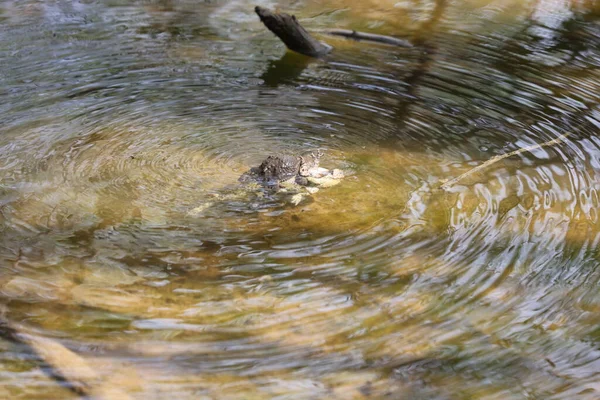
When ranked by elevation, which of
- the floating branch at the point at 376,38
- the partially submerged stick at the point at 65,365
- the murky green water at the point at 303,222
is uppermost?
the partially submerged stick at the point at 65,365

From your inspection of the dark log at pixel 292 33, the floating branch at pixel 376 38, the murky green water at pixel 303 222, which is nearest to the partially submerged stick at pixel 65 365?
the murky green water at pixel 303 222

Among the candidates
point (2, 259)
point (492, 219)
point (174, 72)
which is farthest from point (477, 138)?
point (2, 259)

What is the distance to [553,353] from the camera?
3490 millimetres

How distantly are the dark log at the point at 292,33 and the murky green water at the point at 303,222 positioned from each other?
0.21 m

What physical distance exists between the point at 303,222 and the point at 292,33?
14.0 feet

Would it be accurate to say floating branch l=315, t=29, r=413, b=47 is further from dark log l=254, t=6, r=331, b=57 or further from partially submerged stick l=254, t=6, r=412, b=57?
dark log l=254, t=6, r=331, b=57

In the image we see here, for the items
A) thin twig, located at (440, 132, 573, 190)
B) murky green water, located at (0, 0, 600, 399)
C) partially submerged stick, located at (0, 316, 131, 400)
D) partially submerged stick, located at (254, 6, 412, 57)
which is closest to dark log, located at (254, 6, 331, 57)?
partially submerged stick, located at (254, 6, 412, 57)

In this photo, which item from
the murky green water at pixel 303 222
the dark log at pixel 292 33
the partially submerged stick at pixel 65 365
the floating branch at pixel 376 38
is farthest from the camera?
the floating branch at pixel 376 38

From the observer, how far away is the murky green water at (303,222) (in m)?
3.46

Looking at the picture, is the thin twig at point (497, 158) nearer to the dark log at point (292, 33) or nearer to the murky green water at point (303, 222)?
Result: the murky green water at point (303, 222)

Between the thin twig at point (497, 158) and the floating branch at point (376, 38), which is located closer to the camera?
the thin twig at point (497, 158)

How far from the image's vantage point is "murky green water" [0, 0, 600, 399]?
11.3ft

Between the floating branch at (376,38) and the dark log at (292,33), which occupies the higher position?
the dark log at (292,33)

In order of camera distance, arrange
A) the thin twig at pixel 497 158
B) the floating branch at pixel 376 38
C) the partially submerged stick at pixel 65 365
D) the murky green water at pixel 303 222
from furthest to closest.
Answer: the floating branch at pixel 376 38 < the thin twig at pixel 497 158 < the murky green water at pixel 303 222 < the partially submerged stick at pixel 65 365
